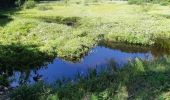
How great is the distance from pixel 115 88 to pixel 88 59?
53.5ft

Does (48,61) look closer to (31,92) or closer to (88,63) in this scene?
(88,63)

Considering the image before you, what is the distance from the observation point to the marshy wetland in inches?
599

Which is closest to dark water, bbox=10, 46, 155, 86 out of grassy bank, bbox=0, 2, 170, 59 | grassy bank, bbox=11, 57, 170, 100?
grassy bank, bbox=0, 2, 170, 59

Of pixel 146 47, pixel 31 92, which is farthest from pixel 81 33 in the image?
pixel 31 92

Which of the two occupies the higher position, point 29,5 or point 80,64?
point 80,64

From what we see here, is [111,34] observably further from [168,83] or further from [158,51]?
[168,83]

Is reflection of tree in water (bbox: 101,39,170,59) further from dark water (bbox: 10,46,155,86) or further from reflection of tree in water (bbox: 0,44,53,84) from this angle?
reflection of tree in water (bbox: 0,44,53,84)

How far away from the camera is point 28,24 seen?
45.2 m

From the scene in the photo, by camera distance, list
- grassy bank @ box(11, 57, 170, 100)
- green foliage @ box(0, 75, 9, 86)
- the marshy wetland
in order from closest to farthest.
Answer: grassy bank @ box(11, 57, 170, 100) < the marshy wetland < green foliage @ box(0, 75, 9, 86)

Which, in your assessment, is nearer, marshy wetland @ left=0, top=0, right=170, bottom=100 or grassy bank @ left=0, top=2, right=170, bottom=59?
marshy wetland @ left=0, top=0, right=170, bottom=100

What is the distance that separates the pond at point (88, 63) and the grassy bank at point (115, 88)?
180 inches

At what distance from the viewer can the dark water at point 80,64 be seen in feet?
79.4

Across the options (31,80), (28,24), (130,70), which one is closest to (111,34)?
(28,24)

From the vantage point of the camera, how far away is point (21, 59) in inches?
1149
